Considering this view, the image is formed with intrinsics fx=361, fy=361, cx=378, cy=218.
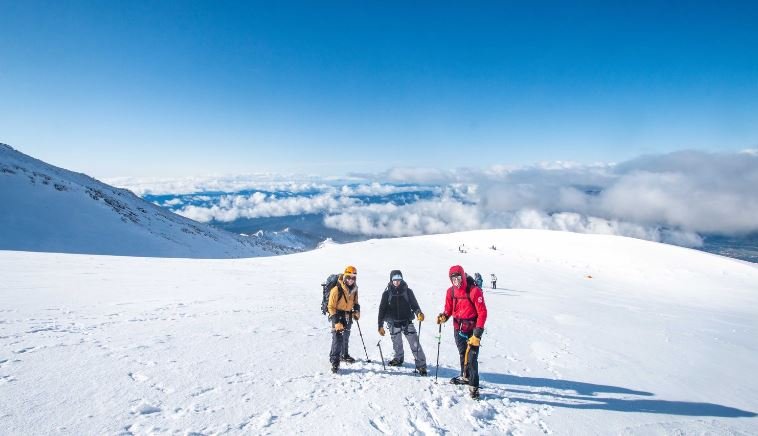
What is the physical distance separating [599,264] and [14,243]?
59.4m

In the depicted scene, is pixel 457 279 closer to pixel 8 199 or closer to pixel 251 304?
pixel 251 304

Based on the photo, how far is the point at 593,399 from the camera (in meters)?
7.31

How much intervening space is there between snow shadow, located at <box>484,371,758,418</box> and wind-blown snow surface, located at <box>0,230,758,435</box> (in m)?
0.05

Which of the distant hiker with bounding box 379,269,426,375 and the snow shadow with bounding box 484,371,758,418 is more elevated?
the distant hiker with bounding box 379,269,426,375

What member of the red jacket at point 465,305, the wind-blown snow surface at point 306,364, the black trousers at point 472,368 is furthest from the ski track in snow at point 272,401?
the red jacket at point 465,305

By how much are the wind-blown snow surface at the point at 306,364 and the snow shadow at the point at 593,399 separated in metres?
0.05

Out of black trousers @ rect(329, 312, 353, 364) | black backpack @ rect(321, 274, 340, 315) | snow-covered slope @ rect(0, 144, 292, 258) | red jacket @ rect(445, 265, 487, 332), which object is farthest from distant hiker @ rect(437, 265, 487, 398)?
snow-covered slope @ rect(0, 144, 292, 258)

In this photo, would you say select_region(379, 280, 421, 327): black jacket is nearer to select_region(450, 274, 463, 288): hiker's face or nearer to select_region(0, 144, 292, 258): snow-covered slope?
select_region(450, 274, 463, 288): hiker's face

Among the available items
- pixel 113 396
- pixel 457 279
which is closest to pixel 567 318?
pixel 457 279

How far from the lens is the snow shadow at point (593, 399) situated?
7.00 metres

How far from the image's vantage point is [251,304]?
1376cm

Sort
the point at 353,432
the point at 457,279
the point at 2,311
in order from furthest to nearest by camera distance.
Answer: the point at 2,311 → the point at 457,279 → the point at 353,432

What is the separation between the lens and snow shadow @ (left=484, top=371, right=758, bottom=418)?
23.0 ft

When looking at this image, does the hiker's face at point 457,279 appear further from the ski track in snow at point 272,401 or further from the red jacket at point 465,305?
the ski track in snow at point 272,401
